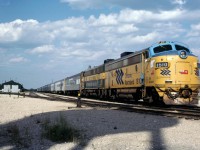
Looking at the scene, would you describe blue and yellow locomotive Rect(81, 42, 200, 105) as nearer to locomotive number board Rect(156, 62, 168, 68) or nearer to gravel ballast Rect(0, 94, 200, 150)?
locomotive number board Rect(156, 62, 168, 68)

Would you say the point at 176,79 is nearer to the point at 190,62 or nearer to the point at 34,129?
the point at 190,62

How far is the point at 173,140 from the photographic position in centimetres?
844

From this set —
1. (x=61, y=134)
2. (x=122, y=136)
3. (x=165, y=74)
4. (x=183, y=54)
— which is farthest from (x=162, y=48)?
(x=61, y=134)

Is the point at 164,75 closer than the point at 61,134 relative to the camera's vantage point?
No

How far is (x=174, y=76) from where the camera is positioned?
1792 centimetres

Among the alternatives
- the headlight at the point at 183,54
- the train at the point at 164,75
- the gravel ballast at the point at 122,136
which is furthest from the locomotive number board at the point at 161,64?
the gravel ballast at the point at 122,136

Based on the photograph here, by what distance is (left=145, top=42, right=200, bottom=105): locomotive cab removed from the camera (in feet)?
58.3

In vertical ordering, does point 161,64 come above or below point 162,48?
below

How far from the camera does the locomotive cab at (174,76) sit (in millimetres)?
17766

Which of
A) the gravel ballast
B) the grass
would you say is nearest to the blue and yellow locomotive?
the gravel ballast

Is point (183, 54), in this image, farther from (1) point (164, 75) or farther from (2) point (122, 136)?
(2) point (122, 136)

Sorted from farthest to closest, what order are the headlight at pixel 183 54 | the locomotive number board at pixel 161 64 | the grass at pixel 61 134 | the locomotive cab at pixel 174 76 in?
the headlight at pixel 183 54 < the locomotive number board at pixel 161 64 < the locomotive cab at pixel 174 76 < the grass at pixel 61 134

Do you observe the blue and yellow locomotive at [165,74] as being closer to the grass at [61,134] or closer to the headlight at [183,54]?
the headlight at [183,54]

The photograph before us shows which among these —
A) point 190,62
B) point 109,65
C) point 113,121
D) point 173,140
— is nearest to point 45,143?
point 173,140
